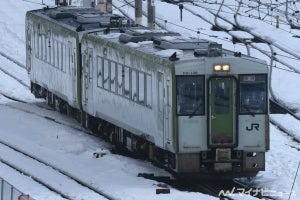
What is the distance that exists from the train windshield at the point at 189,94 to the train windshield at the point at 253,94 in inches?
34.0

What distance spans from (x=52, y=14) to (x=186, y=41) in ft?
29.4

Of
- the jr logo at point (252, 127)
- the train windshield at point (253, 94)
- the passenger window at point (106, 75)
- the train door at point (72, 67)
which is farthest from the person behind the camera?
the train door at point (72, 67)

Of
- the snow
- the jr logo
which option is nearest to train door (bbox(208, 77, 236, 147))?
the jr logo

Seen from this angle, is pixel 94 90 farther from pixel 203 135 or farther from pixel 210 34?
pixel 210 34

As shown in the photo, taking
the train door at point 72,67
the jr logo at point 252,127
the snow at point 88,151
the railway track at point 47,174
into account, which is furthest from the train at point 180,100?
the railway track at point 47,174

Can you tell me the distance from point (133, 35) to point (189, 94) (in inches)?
169

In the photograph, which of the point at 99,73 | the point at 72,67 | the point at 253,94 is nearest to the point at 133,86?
the point at 99,73

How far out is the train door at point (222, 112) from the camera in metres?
21.4

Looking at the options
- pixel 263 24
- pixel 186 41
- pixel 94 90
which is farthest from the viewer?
pixel 263 24

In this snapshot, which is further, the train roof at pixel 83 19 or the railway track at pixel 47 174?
the train roof at pixel 83 19

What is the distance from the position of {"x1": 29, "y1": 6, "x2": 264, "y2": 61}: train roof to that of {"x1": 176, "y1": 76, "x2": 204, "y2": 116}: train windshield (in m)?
0.53

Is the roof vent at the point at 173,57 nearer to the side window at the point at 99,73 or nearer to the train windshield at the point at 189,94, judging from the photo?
the train windshield at the point at 189,94

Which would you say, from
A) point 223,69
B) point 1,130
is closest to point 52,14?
point 1,130

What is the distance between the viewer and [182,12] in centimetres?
5538
